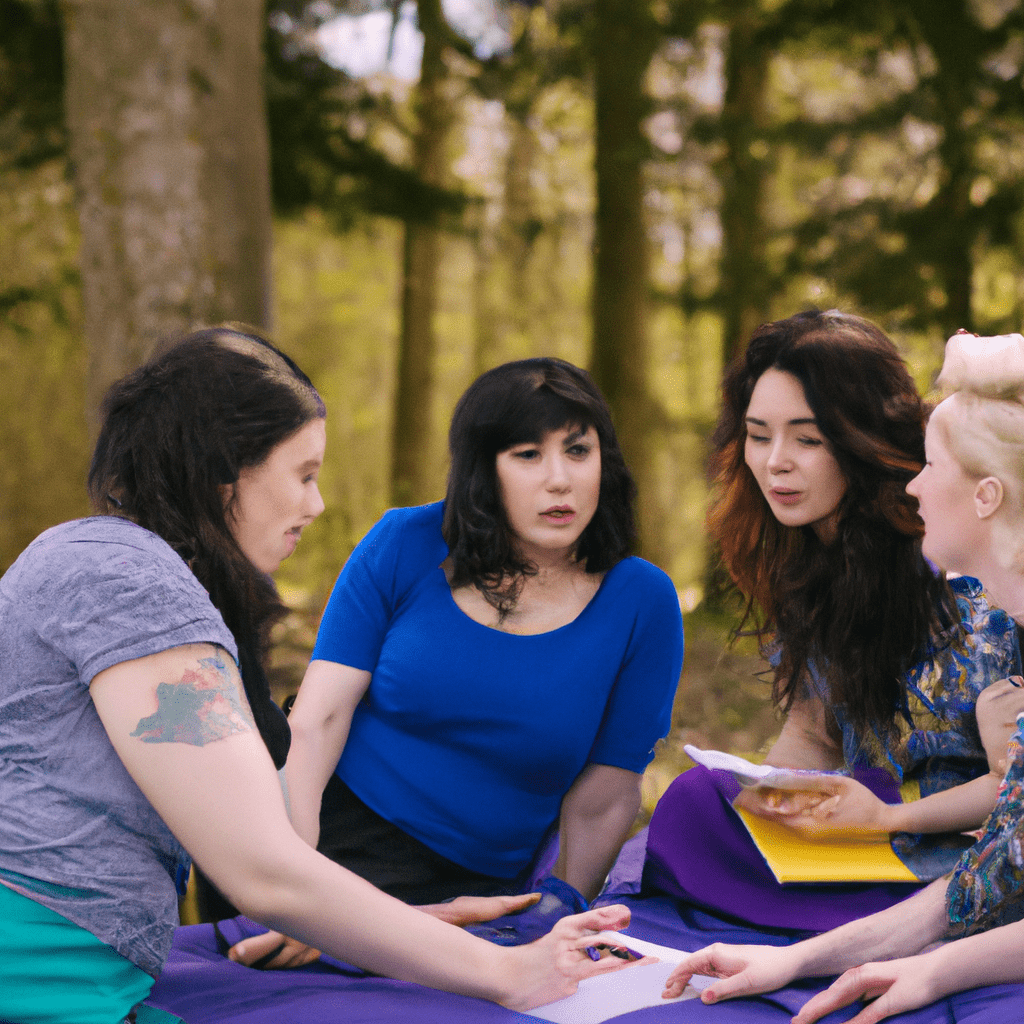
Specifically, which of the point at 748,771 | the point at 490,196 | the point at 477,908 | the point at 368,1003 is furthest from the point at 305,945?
the point at 490,196

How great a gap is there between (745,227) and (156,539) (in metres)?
6.93

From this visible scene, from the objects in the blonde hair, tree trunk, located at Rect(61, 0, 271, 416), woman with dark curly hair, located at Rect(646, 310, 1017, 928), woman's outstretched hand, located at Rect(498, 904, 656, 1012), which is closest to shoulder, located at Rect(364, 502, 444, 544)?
woman with dark curly hair, located at Rect(646, 310, 1017, 928)

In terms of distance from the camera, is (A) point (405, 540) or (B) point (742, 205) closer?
(A) point (405, 540)

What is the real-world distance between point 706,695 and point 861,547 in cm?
397

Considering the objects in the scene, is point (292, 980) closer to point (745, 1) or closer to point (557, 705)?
point (557, 705)

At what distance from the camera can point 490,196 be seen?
8.68 m

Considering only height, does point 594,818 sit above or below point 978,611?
below

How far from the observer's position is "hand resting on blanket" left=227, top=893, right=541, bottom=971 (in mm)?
2168

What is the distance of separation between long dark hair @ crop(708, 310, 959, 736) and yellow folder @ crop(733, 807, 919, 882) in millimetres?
280

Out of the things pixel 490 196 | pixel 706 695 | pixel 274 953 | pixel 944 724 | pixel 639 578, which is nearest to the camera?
pixel 274 953

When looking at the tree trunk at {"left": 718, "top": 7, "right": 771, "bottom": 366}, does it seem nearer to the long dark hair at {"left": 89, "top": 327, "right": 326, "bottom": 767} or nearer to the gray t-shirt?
the long dark hair at {"left": 89, "top": 327, "right": 326, "bottom": 767}

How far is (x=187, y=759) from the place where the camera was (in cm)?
143

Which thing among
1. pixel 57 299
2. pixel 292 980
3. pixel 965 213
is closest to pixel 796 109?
pixel 965 213

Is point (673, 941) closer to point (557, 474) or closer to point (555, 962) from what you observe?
point (555, 962)
